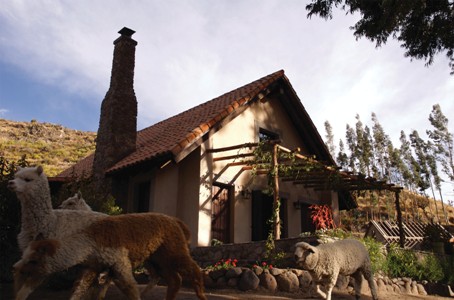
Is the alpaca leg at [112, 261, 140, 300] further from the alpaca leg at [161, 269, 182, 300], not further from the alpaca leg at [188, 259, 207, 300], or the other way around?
the alpaca leg at [188, 259, 207, 300]

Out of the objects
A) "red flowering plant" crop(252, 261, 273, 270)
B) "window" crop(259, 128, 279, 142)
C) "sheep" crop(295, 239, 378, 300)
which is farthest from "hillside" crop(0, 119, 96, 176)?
"sheep" crop(295, 239, 378, 300)

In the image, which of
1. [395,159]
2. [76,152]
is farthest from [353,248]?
[395,159]

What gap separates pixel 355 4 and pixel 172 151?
6.19m

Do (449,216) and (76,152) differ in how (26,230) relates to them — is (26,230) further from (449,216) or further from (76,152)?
(449,216)

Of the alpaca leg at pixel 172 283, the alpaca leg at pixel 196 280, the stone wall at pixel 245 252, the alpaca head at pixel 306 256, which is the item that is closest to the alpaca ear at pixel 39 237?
the alpaca leg at pixel 172 283

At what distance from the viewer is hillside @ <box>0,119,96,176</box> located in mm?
32000

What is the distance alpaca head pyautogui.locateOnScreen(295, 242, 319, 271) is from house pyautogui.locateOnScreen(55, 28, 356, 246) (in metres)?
5.13

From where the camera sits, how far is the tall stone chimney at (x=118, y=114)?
12859 millimetres

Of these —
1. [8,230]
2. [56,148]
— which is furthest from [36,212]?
[56,148]

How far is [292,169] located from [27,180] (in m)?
8.75

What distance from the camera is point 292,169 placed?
37.4ft

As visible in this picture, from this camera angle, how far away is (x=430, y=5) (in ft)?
30.7

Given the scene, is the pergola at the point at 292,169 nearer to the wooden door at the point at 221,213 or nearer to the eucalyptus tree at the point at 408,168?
the wooden door at the point at 221,213

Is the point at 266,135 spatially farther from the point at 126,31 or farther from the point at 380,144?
the point at 380,144
